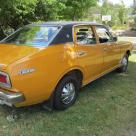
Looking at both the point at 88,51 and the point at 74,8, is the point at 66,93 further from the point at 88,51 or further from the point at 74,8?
the point at 74,8

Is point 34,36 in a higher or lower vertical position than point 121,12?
higher

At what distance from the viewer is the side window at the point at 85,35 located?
5260 millimetres

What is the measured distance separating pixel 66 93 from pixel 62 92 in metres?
0.14

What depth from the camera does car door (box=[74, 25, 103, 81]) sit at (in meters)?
5.10

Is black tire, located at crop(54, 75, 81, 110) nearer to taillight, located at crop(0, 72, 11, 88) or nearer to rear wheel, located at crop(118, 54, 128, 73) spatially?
taillight, located at crop(0, 72, 11, 88)

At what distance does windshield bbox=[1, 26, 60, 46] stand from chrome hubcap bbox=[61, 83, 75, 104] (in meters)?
0.94

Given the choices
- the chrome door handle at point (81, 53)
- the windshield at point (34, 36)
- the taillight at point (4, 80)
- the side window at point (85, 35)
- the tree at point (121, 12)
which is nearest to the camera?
the taillight at point (4, 80)

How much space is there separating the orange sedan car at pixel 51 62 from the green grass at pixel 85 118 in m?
0.33

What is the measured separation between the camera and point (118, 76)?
725 cm

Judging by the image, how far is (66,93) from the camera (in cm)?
489

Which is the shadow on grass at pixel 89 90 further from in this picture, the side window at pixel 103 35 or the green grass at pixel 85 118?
the side window at pixel 103 35

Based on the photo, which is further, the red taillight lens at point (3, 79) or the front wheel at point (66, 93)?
the front wheel at point (66, 93)

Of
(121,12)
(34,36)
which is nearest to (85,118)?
(34,36)

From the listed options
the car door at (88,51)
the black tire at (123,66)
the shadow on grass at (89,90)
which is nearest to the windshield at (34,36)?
the car door at (88,51)
